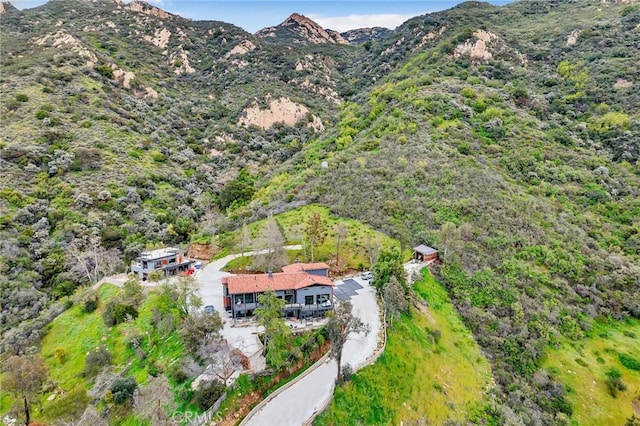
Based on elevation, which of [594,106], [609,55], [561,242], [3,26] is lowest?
[561,242]

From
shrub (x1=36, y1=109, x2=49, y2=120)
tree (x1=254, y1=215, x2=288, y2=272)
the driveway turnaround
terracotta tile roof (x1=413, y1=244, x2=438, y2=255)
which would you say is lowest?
the driveway turnaround

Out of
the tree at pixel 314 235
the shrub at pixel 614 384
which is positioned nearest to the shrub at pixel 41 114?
the tree at pixel 314 235

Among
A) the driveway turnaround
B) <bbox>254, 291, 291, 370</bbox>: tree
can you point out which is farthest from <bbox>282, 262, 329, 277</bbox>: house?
<bbox>254, 291, 291, 370</bbox>: tree

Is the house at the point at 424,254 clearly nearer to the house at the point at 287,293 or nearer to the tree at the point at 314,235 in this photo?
the tree at the point at 314,235

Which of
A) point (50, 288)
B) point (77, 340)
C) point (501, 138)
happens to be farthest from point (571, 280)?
point (50, 288)

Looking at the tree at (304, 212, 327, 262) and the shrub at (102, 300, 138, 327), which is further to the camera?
the tree at (304, 212, 327, 262)

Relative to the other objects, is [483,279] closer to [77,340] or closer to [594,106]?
[77,340]

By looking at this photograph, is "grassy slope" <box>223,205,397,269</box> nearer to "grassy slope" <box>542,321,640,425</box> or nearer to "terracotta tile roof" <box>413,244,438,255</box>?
"terracotta tile roof" <box>413,244,438,255</box>

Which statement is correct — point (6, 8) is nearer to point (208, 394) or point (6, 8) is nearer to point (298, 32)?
point (298, 32)
